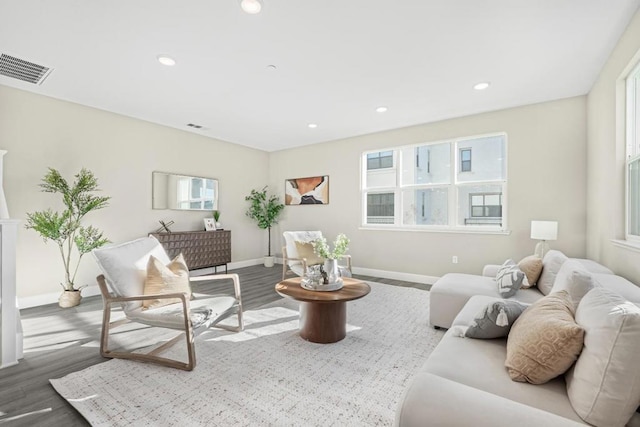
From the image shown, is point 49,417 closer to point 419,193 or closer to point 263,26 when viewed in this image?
point 263,26

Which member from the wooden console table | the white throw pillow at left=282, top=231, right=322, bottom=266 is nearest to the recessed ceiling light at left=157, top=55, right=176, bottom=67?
the wooden console table

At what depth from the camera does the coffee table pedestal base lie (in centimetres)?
269

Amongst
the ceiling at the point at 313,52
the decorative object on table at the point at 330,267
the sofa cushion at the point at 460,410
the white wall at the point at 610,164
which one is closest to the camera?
the sofa cushion at the point at 460,410

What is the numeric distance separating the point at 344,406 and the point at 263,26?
2.89 metres

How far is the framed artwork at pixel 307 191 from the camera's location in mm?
6188

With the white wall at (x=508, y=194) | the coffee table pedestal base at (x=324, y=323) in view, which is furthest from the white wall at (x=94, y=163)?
the coffee table pedestal base at (x=324, y=323)

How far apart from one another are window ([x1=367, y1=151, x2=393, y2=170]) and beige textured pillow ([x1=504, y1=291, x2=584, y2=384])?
4291 mm

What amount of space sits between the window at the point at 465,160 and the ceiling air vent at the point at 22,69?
5452 millimetres

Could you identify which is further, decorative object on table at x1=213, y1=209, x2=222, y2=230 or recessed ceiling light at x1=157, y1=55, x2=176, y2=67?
decorative object on table at x1=213, y1=209, x2=222, y2=230

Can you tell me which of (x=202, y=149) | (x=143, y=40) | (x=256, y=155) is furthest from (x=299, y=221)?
(x=143, y=40)

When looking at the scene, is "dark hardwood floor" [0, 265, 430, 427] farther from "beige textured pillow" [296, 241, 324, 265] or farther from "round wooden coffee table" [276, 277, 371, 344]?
"round wooden coffee table" [276, 277, 371, 344]

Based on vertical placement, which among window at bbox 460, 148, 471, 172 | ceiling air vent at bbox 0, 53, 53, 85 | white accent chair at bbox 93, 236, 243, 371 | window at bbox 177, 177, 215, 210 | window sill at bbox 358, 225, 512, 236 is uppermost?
ceiling air vent at bbox 0, 53, 53, 85

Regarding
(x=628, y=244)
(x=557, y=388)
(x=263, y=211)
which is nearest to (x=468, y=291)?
(x=628, y=244)

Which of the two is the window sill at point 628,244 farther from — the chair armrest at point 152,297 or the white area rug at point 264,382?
the chair armrest at point 152,297
